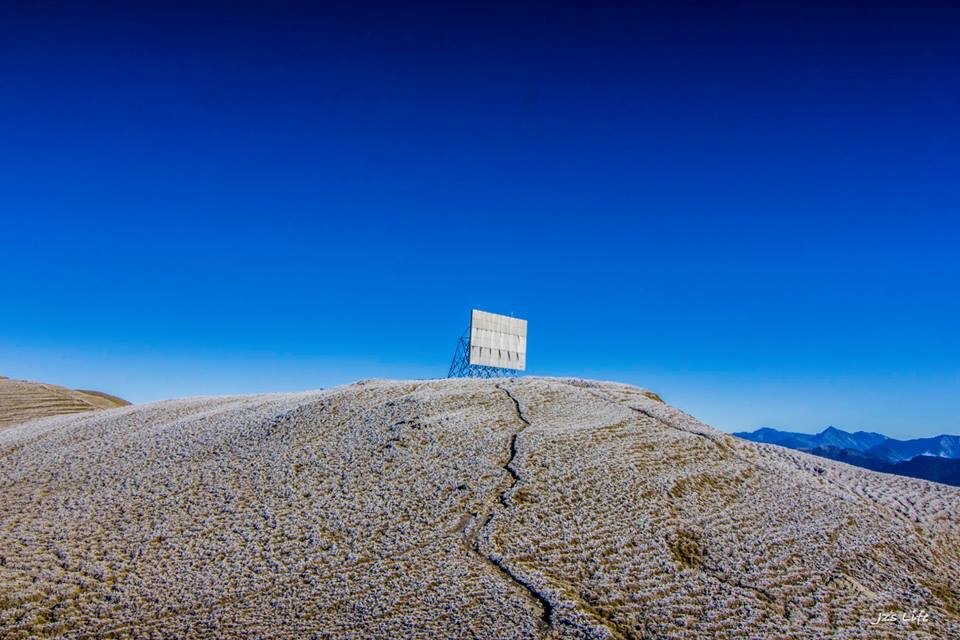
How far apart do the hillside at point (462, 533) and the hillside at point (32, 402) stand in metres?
8.54

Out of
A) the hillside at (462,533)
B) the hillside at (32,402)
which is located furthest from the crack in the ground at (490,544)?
the hillside at (32,402)

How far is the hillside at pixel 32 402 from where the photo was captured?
50.7 ft

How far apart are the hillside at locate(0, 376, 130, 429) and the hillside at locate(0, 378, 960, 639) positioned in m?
8.54

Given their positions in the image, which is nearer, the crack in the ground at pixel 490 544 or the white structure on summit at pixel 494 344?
the crack in the ground at pixel 490 544

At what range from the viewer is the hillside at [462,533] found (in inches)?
163

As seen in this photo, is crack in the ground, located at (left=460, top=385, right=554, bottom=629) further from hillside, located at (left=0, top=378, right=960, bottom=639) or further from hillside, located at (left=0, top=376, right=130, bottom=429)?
hillside, located at (left=0, top=376, right=130, bottom=429)

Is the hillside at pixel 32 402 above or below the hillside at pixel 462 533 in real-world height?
above

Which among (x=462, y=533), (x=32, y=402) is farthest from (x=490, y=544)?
(x=32, y=402)

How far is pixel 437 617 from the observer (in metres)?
4.04

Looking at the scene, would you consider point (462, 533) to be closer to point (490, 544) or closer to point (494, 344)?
point (490, 544)

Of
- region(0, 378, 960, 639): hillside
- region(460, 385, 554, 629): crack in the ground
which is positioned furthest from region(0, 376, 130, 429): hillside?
region(460, 385, 554, 629): crack in the ground

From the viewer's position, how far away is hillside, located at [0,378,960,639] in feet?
13.6

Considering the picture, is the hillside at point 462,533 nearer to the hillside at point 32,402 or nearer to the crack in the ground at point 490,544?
the crack in the ground at point 490,544

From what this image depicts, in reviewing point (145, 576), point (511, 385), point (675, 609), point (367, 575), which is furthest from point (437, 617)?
point (511, 385)
